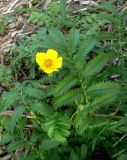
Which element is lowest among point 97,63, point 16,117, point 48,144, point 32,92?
point 48,144

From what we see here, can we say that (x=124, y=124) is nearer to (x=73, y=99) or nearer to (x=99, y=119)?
(x=99, y=119)

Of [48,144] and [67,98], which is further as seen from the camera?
[48,144]

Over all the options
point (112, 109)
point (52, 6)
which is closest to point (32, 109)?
A: point (112, 109)

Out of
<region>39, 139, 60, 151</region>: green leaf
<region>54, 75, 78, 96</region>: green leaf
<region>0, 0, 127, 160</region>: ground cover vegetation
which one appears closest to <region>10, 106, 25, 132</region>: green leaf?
<region>0, 0, 127, 160</region>: ground cover vegetation

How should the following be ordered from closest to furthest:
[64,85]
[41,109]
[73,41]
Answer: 1. [64,85]
2. [73,41]
3. [41,109]

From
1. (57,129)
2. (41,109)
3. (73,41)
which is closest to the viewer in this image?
(57,129)

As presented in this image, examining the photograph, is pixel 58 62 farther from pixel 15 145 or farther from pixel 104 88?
pixel 15 145

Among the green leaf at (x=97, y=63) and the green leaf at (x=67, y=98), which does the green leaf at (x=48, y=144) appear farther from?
the green leaf at (x=97, y=63)

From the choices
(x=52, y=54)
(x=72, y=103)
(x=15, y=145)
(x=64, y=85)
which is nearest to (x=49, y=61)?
(x=52, y=54)
